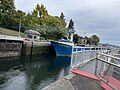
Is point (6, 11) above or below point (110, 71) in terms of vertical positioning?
above

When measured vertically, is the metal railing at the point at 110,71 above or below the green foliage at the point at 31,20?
below

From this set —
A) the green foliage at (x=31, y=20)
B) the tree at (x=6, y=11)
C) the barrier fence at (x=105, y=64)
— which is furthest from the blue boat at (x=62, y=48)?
the barrier fence at (x=105, y=64)

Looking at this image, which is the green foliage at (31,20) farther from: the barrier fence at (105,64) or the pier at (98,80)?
the pier at (98,80)

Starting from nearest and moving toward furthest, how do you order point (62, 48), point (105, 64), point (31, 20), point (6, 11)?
point (105, 64) → point (62, 48) → point (6, 11) → point (31, 20)

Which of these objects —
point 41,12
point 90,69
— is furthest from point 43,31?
point 90,69

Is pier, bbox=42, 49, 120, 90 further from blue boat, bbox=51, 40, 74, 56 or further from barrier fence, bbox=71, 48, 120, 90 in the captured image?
Answer: blue boat, bbox=51, 40, 74, 56

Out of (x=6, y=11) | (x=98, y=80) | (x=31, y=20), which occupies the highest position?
(x=6, y=11)

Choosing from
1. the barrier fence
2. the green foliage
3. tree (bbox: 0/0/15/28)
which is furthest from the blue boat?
the barrier fence

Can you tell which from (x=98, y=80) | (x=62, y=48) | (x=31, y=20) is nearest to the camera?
(x=98, y=80)

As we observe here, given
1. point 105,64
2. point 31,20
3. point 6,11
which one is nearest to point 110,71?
point 105,64

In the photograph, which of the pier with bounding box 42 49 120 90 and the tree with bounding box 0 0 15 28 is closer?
the pier with bounding box 42 49 120 90

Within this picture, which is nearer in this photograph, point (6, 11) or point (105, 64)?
point (105, 64)

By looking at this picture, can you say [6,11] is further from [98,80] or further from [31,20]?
[98,80]

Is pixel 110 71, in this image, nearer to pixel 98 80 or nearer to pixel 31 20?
pixel 98 80
